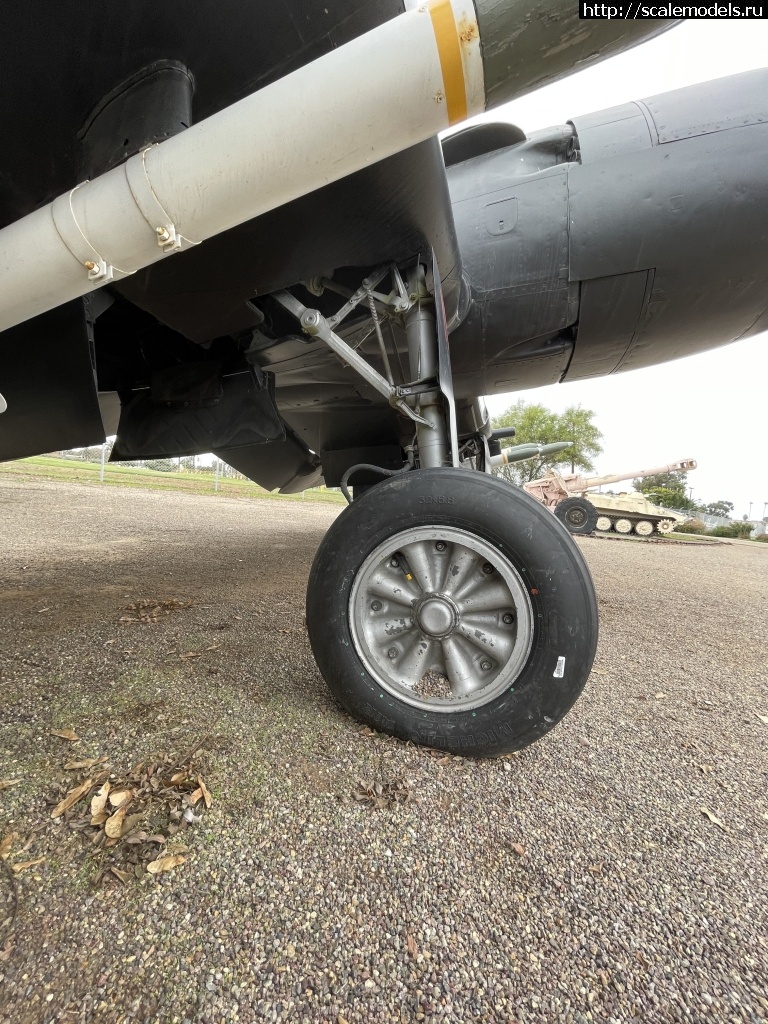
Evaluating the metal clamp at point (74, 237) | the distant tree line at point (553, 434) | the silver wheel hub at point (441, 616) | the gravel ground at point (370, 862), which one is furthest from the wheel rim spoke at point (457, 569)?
the distant tree line at point (553, 434)

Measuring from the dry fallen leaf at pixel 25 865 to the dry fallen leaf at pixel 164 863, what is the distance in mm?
219

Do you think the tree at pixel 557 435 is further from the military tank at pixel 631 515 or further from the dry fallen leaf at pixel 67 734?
the dry fallen leaf at pixel 67 734

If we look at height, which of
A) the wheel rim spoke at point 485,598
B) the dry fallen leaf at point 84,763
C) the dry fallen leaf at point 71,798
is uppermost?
the wheel rim spoke at point 485,598

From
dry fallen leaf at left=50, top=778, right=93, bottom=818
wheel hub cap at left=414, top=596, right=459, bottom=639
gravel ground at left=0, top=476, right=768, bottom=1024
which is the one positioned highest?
wheel hub cap at left=414, top=596, right=459, bottom=639

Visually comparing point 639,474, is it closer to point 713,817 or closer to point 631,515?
point 631,515

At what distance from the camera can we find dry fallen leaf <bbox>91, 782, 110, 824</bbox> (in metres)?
1.01

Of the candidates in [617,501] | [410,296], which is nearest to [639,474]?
[617,501]

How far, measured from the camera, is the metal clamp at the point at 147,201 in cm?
107

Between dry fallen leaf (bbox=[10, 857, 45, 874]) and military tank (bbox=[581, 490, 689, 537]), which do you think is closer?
dry fallen leaf (bbox=[10, 857, 45, 874])

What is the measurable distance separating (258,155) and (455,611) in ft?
4.19

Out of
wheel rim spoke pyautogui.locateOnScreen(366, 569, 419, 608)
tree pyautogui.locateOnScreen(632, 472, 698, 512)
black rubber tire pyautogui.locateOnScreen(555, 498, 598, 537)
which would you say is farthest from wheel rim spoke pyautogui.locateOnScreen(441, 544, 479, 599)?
tree pyautogui.locateOnScreen(632, 472, 698, 512)

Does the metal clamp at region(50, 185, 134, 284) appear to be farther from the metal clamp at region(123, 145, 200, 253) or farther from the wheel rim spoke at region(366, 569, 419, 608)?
the wheel rim spoke at region(366, 569, 419, 608)

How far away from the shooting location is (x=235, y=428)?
224 cm

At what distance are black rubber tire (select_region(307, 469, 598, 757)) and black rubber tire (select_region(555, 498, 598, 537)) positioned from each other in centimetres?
1206
